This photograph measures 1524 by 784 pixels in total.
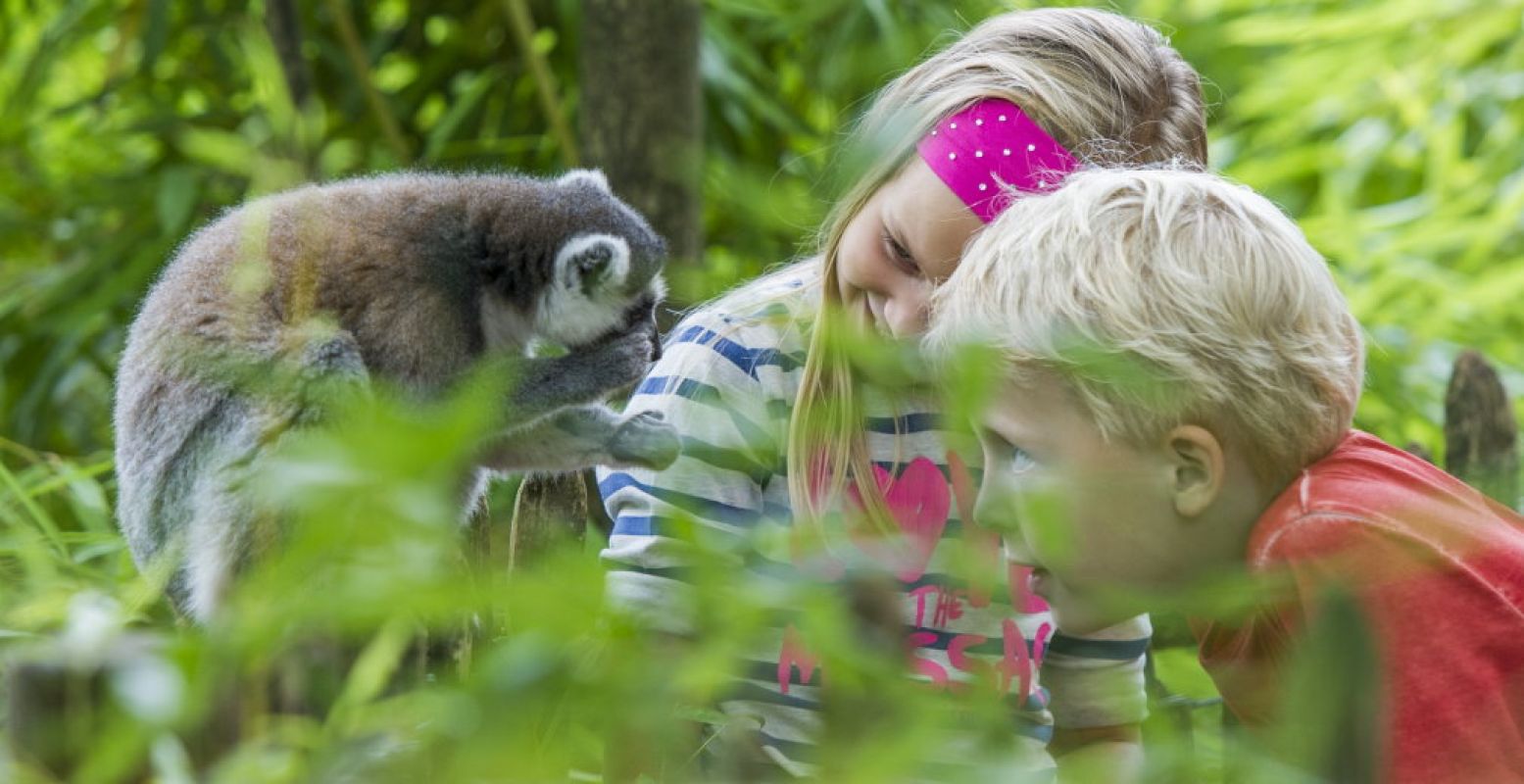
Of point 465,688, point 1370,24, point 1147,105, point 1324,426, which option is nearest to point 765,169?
point 1370,24

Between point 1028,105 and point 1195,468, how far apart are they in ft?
1.85

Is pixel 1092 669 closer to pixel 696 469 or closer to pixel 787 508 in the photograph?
pixel 787 508

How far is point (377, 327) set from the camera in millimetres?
2178

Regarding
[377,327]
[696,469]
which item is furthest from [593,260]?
[696,469]

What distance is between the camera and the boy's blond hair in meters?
1.05

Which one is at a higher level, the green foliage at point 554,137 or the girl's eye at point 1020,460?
the green foliage at point 554,137

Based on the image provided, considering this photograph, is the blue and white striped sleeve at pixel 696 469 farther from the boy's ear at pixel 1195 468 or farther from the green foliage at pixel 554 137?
the boy's ear at pixel 1195 468

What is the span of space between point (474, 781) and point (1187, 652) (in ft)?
5.24

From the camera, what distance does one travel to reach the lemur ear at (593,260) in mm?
2354

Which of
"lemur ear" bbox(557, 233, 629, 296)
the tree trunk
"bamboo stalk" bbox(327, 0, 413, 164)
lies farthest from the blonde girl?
"bamboo stalk" bbox(327, 0, 413, 164)

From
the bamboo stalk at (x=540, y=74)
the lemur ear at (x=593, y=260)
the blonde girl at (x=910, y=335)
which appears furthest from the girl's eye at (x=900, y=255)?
the bamboo stalk at (x=540, y=74)

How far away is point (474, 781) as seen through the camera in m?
0.41

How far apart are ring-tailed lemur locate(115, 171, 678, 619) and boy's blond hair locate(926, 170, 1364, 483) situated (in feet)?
2.87

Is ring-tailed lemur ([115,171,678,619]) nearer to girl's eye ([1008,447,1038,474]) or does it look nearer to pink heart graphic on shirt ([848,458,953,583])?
pink heart graphic on shirt ([848,458,953,583])
